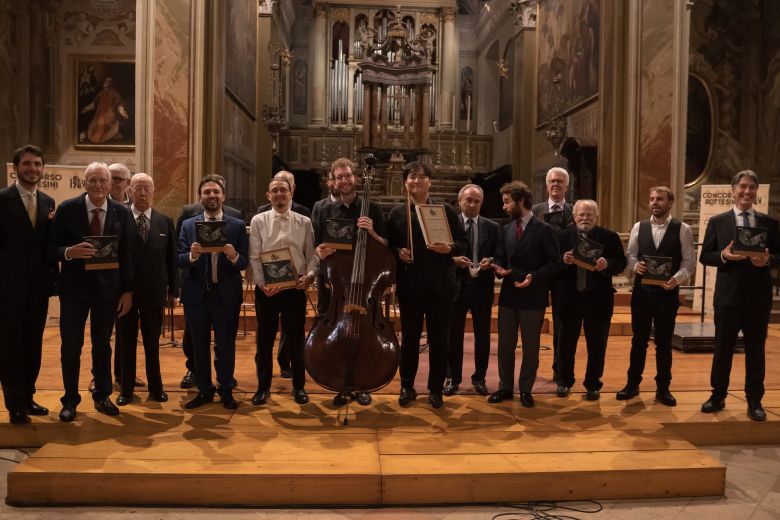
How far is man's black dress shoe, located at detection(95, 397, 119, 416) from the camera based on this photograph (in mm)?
4223

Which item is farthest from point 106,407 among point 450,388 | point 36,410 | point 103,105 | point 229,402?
point 103,105

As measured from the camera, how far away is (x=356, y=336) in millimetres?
3889

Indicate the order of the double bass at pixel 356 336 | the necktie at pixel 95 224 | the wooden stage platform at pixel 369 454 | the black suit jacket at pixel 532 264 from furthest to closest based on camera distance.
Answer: the black suit jacket at pixel 532 264
the necktie at pixel 95 224
the double bass at pixel 356 336
the wooden stage platform at pixel 369 454

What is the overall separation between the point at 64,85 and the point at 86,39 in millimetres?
775

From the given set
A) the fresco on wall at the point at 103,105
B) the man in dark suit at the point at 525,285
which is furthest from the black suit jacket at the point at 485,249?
the fresco on wall at the point at 103,105

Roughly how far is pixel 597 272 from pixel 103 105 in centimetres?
869

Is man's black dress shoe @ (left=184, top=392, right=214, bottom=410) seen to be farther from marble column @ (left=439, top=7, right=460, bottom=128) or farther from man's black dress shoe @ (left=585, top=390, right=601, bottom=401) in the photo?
marble column @ (left=439, top=7, right=460, bottom=128)

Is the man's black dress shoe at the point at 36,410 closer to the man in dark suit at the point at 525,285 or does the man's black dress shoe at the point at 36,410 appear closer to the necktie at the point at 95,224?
the necktie at the point at 95,224

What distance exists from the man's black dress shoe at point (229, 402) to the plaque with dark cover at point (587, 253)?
233 cm

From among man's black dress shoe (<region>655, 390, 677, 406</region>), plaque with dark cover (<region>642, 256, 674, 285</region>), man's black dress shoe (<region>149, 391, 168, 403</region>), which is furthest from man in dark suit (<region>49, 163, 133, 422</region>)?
man's black dress shoe (<region>655, 390, 677, 406</region>)

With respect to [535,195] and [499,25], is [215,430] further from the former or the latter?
[499,25]

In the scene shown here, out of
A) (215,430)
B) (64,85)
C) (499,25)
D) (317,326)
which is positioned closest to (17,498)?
(215,430)

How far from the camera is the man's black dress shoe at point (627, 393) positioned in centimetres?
479

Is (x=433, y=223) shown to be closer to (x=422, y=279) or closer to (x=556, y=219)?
(x=422, y=279)
